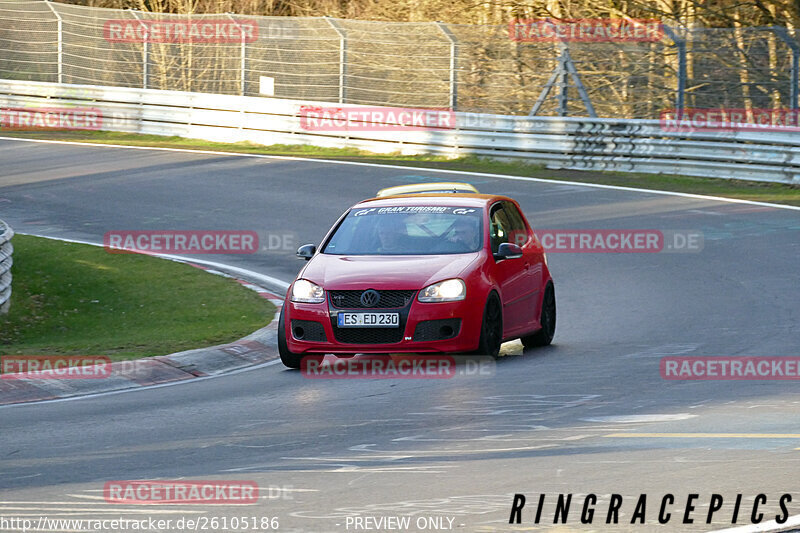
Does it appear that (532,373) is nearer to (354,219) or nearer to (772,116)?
(354,219)

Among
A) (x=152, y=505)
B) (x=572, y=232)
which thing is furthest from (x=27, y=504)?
(x=572, y=232)

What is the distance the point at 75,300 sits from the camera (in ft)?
49.3

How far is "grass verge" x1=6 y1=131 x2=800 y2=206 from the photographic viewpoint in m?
23.9

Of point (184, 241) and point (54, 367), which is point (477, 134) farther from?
point (54, 367)

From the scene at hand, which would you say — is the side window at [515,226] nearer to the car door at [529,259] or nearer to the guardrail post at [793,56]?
the car door at [529,259]

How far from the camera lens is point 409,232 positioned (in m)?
12.4

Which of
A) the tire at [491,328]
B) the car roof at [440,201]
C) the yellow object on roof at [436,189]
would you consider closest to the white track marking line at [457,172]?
the yellow object on roof at [436,189]

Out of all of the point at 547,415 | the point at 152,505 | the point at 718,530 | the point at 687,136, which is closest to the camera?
the point at 718,530

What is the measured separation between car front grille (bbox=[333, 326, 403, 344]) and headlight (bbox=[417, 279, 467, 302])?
35cm

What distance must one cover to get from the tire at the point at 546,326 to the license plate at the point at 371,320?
2.09 metres

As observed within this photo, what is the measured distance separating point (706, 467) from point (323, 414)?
2985mm

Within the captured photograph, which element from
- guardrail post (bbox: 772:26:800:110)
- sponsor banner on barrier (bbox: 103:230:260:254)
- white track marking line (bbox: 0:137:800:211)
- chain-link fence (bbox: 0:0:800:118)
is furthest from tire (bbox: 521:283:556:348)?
chain-link fence (bbox: 0:0:800:118)
